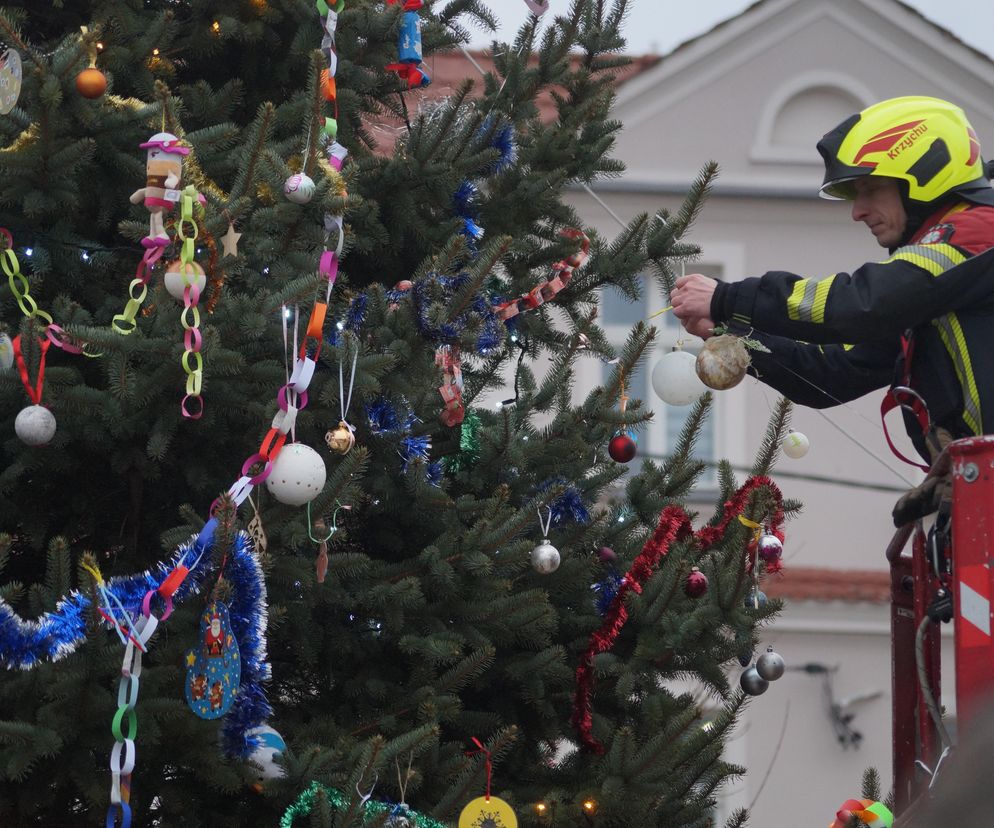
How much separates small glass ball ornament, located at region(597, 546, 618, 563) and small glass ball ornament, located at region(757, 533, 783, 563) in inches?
17.4

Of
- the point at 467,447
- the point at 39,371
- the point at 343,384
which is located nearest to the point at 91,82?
the point at 39,371

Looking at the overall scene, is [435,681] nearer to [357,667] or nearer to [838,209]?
[357,667]

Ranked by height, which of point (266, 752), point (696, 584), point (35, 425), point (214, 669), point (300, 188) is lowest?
point (266, 752)

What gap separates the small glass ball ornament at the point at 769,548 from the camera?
4.58 m

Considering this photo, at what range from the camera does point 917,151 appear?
4020 millimetres

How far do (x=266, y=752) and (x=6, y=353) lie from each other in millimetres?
1218

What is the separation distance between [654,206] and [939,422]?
8913mm

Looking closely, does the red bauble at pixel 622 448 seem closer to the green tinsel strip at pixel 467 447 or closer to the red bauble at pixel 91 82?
the green tinsel strip at pixel 467 447

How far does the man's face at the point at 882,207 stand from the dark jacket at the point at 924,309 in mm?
65

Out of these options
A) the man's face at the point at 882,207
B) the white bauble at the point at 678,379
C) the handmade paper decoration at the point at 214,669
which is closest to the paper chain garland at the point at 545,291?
the white bauble at the point at 678,379

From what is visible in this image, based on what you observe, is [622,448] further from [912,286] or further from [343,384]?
[912,286]

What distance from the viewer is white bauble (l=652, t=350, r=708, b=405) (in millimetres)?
4586

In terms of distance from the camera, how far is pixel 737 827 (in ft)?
15.5

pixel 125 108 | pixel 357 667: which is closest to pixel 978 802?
pixel 357 667
